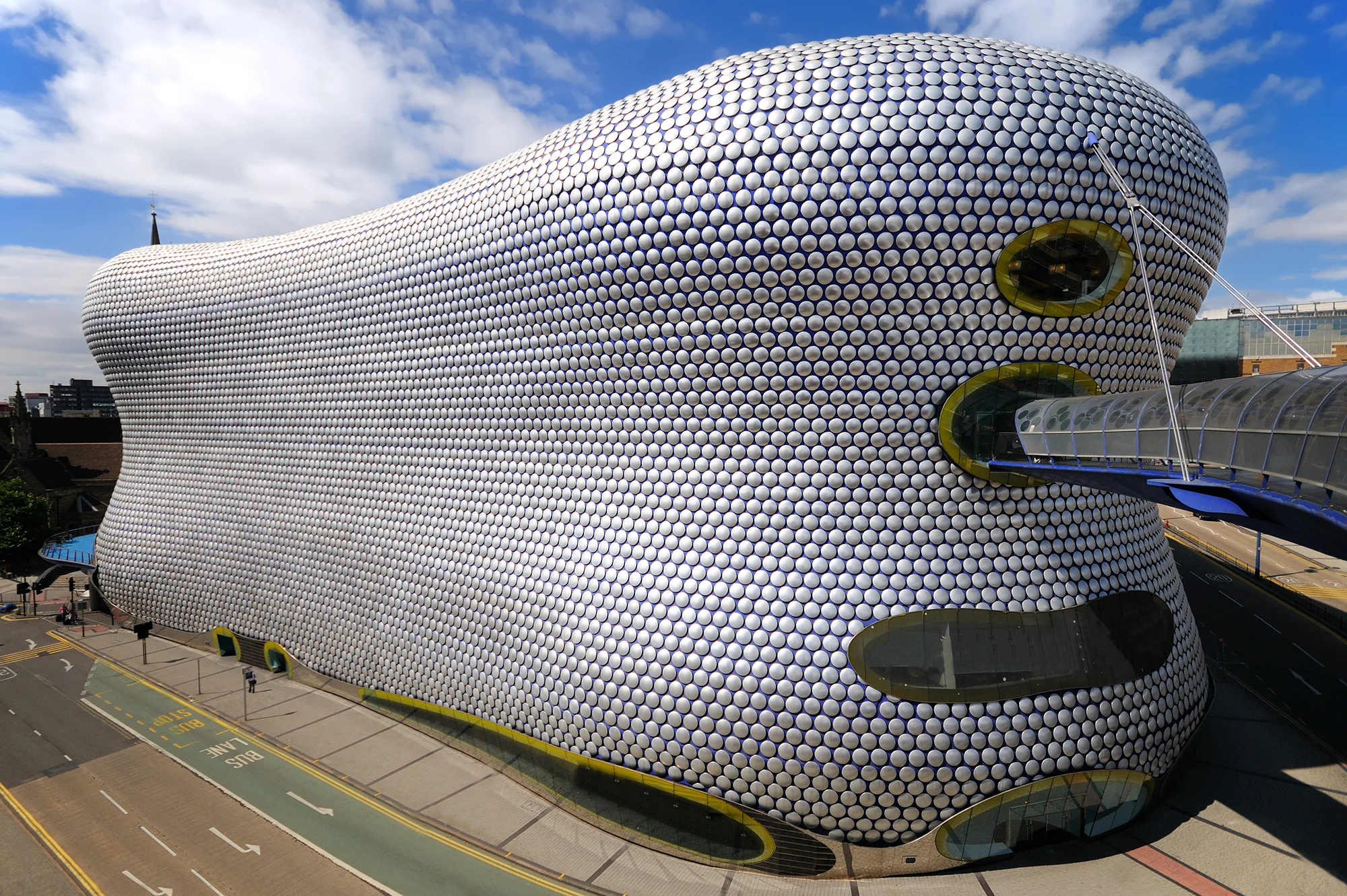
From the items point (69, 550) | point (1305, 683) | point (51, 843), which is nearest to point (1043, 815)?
point (1305, 683)

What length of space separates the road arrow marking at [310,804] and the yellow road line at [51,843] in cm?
362

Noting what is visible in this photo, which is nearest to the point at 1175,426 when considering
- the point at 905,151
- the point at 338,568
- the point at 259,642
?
the point at 905,151

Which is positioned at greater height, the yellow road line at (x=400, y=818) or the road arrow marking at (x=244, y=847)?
the yellow road line at (x=400, y=818)

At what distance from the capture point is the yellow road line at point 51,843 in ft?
43.8

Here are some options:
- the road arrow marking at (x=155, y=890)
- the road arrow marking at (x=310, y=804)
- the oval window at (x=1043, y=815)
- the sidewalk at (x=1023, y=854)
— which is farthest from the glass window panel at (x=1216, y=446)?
the road arrow marking at (x=155, y=890)

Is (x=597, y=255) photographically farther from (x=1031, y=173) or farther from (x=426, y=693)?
(x=426, y=693)

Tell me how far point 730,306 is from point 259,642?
68.4ft

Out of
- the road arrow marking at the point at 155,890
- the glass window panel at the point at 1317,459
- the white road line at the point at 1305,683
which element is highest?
the glass window panel at the point at 1317,459

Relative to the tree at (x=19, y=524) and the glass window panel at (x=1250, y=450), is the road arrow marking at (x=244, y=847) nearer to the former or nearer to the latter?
the glass window panel at (x=1250, y=450)

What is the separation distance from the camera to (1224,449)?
9438 millimetres

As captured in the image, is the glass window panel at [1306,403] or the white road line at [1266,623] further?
the white road line at [1266,623]

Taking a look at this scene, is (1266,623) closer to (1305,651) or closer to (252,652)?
(1305,651)

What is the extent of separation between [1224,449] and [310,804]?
1879 cm

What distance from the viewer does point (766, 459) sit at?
14.1m
